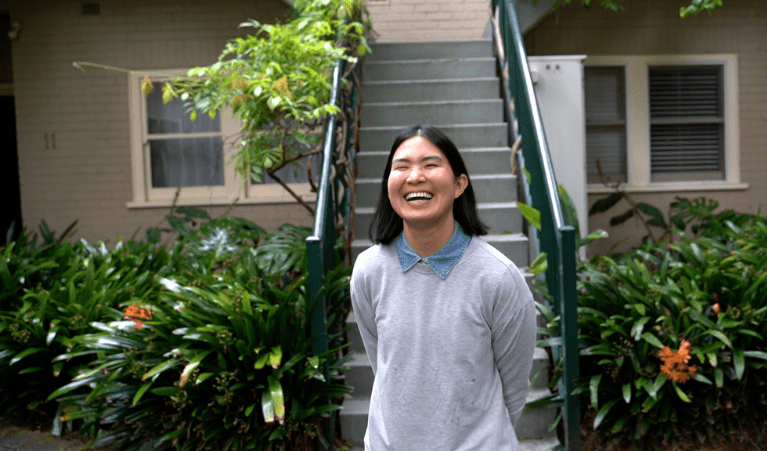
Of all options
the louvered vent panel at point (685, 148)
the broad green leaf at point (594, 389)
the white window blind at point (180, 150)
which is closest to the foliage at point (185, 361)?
the broad green leaf at point (594, 389)

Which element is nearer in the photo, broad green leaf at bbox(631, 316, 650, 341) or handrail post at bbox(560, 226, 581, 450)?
handrail post at bbox(560, 226, 581, 450)

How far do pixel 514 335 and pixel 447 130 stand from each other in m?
3.81

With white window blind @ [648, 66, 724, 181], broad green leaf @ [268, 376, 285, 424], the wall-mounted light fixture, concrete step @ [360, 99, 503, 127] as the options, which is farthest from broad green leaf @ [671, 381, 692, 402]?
the wall-mounted light fixture

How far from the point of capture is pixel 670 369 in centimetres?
309

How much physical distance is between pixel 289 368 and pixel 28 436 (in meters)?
1.65

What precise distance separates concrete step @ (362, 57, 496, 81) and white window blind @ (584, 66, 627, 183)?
2.02 metres

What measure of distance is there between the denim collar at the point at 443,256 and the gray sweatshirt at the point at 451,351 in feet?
0.04

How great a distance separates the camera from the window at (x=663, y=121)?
7328 millimetres

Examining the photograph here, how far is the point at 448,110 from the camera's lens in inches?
215

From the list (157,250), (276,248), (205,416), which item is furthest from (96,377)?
(157,250)

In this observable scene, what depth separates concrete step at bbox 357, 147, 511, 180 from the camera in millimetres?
4984

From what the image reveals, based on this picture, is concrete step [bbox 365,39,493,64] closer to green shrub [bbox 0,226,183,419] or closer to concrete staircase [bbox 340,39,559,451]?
concrete staircase [bbox 340,39,559,451]

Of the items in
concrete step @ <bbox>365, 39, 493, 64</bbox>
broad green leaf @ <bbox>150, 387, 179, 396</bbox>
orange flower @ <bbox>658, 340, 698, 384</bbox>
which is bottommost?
broad green leaf @ <bbox>150, 387, 179, 396</bbox>

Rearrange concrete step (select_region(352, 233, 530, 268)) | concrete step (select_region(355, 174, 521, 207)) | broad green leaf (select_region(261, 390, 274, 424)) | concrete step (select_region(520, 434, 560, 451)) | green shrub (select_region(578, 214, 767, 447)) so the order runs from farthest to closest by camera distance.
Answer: concrete step (select_region(355, 174, 521, 207))
concrete step (select_region(352, 233, 530, 268))
concrete step (select_region(520, 434, 560, 451))
green shrub (select_region(578, 214, 767, 447))
broad green leaf (select_region(261, 390, 274, 424))
